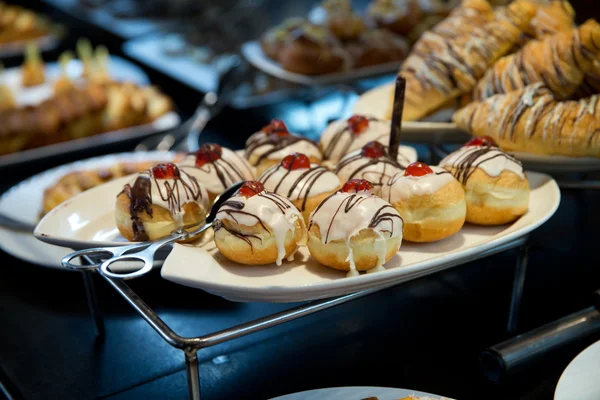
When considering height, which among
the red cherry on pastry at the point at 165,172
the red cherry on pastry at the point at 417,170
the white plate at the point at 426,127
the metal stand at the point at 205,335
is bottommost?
the metal stand at the point at 205,335

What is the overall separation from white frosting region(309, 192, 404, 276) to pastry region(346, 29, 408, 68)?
1345 millimetres

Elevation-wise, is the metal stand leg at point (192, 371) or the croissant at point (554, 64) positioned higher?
the croissant at point (554, 64)

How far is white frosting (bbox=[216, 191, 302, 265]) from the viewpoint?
0.74 metres

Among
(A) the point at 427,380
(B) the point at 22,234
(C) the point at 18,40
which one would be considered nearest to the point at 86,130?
(B) the point at 22,234

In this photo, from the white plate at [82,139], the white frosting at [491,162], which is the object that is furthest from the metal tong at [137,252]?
the white plate at [82,139]

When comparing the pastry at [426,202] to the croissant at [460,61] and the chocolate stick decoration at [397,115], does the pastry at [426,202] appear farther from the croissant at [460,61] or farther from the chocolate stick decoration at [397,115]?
the croissant at [460,61]

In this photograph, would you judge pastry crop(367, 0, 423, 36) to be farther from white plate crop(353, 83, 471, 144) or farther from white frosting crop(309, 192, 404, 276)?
white frosting crop(309, 192, 404, 276)

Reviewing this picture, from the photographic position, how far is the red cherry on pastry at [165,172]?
2.74 ft

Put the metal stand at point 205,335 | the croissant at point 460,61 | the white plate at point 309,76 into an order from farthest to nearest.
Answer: the white plate at point 309,76 < the croissant at point 460,61 < the metal stand at point 205,335

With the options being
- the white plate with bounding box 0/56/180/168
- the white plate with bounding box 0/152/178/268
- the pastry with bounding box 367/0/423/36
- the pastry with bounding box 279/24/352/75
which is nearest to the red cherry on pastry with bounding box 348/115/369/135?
the white plate with bounding box 0/152/178/268

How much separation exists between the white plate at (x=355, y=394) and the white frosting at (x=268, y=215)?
169 mm

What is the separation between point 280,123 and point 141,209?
277mm

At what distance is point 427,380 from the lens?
0.90m

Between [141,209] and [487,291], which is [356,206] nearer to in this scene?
[141,209]
